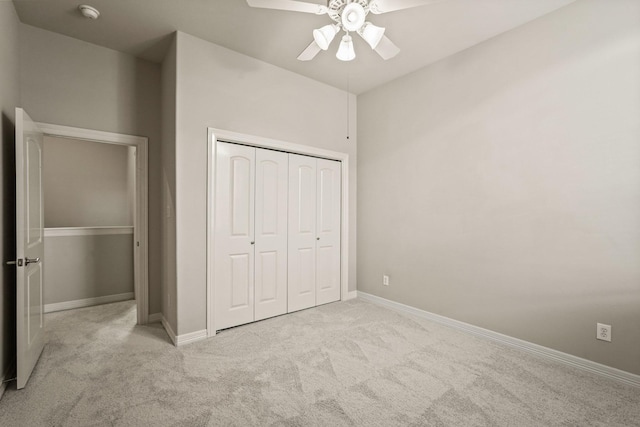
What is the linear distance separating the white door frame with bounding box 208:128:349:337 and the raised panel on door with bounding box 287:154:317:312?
0.16m

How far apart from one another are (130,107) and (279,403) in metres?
3.15

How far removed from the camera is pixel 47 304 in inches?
141

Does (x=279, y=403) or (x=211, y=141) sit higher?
(x=211, y=141)

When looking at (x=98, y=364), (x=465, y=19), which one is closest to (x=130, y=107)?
(x=98, y=364)

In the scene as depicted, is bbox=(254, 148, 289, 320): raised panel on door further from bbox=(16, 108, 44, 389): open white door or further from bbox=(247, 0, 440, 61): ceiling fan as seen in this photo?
bbox=(16, 108, 44, 389): open white door

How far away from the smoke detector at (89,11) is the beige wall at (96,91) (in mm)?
563

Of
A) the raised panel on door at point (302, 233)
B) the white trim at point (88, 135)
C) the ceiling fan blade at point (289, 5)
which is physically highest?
the ceiling fan blade at point (289, 5)

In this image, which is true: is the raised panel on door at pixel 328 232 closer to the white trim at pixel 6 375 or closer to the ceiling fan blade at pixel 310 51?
the ceiling fan blade at pixel 310 51

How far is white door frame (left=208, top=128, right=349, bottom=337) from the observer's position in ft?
9.45

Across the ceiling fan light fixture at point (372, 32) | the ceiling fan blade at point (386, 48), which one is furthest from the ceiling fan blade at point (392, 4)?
the ceiling fan blade at point (386, 48)

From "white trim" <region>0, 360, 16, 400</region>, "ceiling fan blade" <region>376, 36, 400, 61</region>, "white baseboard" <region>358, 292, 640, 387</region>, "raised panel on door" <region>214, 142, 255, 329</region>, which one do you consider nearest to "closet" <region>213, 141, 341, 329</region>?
"raised panel on door" <region>214, 142, 255, 329</region>

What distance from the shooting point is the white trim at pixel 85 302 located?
3.60 m

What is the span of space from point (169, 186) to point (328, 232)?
6.40 ft

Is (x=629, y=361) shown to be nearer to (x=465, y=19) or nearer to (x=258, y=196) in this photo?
(x=465, y=19)
